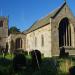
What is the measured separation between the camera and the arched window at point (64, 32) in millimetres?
50188

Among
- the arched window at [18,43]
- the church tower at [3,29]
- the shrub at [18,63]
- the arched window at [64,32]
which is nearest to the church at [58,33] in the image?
the arched window at [64,32]

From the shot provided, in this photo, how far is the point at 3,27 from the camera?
76500mm

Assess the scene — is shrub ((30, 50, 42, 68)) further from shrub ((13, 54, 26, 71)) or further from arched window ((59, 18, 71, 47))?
arched window ((59, 18, 71, 47))

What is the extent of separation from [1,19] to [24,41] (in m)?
14.0

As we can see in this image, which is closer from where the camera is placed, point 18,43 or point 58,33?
point 58,33

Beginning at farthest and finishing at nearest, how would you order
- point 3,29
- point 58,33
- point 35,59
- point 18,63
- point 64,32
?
point 3,29 → point 64,32 → point 58,33 → point 35,59 → point 18,63

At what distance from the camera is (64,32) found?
5047 cm

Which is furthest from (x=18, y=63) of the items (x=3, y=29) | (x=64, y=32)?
(x=3, y=29)

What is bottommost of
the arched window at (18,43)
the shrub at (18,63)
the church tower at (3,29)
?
the shrub at (18,63)

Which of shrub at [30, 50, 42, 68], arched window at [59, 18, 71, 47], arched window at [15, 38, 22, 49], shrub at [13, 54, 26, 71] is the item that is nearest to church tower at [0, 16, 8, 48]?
arched window at [15, 38, 22, 49]

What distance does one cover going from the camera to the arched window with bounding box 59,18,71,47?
50188mm

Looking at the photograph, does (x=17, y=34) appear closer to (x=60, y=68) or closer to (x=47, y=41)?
(x=47, y=41)

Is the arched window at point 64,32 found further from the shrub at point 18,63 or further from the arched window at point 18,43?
the shrub at point 18,63

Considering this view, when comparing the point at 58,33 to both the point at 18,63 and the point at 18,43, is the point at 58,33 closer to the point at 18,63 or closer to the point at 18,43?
the point at 18,43
